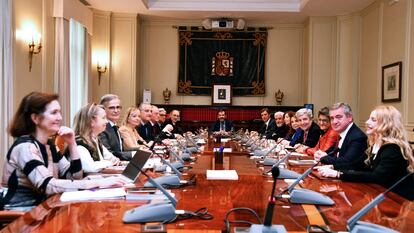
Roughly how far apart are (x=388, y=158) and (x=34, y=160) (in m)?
2.05

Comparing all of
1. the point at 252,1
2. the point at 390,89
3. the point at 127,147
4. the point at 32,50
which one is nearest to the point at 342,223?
the point at 127,147

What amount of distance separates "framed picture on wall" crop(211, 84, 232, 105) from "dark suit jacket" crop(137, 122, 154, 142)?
3.12 m

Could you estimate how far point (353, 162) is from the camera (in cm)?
330

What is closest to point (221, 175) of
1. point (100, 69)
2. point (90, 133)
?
point (90, 133)

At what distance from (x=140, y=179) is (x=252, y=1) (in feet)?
22.8

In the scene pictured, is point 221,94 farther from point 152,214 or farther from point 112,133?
point 152,214

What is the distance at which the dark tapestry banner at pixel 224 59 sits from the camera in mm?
10164

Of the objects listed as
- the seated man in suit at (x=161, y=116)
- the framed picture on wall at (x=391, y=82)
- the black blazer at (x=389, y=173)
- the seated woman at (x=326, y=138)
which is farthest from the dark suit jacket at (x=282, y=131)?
the black blazer at (x=389, y=173)

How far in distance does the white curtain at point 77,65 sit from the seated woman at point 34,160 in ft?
17.3

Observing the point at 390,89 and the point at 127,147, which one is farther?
the point at 390,89

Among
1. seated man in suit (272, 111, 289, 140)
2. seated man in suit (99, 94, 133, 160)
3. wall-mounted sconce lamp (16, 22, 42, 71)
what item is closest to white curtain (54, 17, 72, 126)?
wall-mounted sconce lamp (16, 22, 42, 71)

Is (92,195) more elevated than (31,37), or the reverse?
(31,37)

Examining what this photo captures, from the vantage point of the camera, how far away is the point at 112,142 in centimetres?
443

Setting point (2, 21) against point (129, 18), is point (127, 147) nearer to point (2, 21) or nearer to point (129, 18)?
point (2, 21)
